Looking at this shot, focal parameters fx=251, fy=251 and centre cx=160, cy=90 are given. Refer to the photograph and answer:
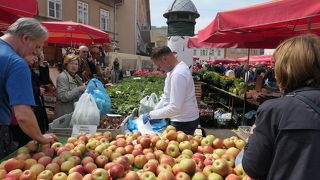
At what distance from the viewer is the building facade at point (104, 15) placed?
17.7 metres

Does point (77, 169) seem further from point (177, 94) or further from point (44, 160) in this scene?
point (177, 94)

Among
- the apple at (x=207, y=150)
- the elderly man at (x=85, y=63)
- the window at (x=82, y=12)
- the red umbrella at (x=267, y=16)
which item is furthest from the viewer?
the window at (x=82, y=12)

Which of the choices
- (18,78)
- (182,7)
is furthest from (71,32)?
(18,78)

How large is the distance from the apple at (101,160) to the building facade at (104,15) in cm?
1657

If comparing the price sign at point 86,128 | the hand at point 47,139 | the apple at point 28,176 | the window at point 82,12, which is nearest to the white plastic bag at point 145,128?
the price sign at point 86,128

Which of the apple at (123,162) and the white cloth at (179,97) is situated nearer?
the apple at (123,162)

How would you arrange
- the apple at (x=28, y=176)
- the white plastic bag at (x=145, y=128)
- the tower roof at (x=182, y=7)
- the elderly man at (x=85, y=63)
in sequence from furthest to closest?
the tower roof at (x=182, y=7) < the elderly man at (x=85, y=63) < the white plastic bag at (x=145, y=128) < the apple at (x=28, y=176)

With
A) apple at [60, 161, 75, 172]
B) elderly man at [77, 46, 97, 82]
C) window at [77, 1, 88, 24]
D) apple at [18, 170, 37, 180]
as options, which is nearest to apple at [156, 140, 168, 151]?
apple at [60, 161, 75, 172]

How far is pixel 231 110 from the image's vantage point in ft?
28.7

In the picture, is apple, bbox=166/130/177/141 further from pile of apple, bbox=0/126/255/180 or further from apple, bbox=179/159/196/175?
apple, bbox=179/159/196/175

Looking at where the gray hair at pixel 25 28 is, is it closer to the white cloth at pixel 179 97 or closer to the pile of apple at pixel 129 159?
the pile of apple at pixel 129 159

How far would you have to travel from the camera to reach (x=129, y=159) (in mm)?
2172

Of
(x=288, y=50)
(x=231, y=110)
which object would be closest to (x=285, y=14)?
(x=288, y=50)

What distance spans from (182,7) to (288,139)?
6850 mm
